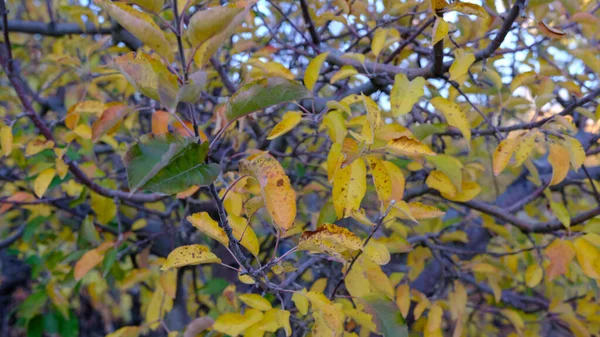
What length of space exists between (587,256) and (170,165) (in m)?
0.99

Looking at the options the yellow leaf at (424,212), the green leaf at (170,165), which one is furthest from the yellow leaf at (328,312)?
the green leaf at (170,165)

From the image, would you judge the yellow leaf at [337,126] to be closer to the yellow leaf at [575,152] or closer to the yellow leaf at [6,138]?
the yellow leaf at [575,152]

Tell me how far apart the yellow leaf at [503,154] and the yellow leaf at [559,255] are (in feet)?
0.97

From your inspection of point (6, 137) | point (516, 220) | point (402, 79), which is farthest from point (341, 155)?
point (6, 137)

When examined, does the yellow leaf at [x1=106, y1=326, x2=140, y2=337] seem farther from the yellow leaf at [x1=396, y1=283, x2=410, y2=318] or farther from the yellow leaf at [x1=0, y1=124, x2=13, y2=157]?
the yellow leaf at [x1=396, y1=283, x2=410, y2=318]

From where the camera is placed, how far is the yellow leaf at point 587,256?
1071mm

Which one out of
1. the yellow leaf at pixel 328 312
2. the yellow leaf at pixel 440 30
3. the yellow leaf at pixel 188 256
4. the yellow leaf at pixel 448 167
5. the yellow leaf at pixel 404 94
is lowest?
the yellow leaf at pixel 328 312

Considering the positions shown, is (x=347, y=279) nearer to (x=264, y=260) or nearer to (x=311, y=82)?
(x=311, y=82)

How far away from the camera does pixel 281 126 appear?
34.8 inches

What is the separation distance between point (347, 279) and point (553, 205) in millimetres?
587

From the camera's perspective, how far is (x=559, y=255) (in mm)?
1104

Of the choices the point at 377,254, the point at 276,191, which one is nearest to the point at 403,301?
the point at 377,254

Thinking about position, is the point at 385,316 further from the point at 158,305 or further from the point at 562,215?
the point at 158,305

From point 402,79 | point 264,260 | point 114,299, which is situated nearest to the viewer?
point 402,79
